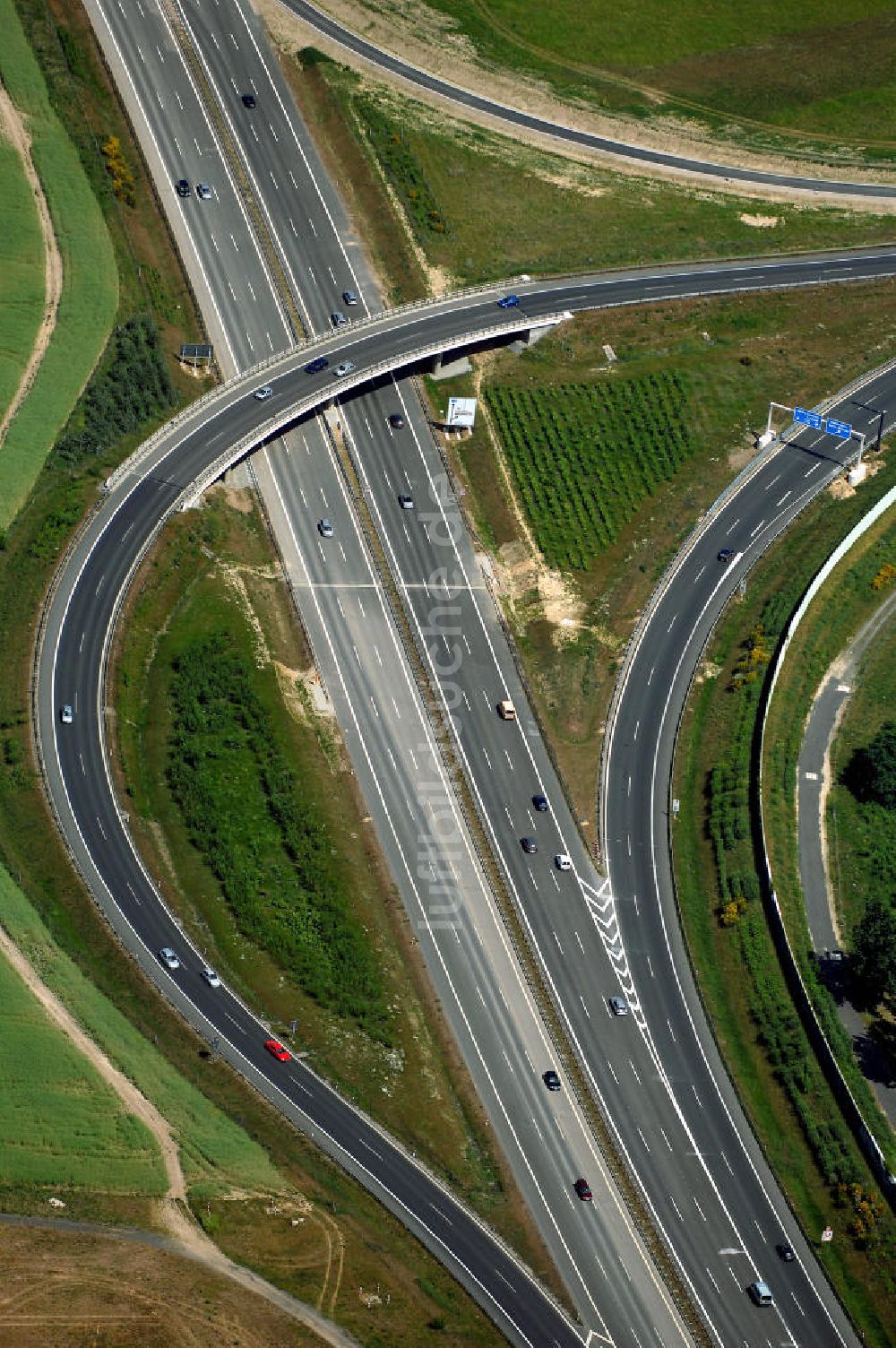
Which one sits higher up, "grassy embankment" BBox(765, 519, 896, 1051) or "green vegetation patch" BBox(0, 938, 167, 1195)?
"grassy embankment" BBox(765, 519, 896, 1051)

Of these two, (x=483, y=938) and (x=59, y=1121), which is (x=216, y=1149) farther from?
(x=483, y=938)

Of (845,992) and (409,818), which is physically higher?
(409,818)

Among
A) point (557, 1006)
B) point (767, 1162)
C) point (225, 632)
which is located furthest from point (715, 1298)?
point (225, 632)

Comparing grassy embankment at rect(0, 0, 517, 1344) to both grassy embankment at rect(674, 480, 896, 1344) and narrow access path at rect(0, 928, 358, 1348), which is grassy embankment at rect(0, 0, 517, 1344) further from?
grassy embankment at rect(674, 480, 896, 1344)

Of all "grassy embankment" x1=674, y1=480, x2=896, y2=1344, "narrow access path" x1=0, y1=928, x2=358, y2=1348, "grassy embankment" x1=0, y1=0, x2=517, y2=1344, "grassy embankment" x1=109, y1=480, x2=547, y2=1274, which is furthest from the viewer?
"grassy embankment" x1=109, y1=480, x2=547, y2=1274

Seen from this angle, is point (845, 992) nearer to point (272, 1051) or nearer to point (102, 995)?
point (272, 1051)

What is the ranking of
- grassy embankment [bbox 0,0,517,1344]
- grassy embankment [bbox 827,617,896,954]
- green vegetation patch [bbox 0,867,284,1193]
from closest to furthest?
1. grassy embankment [bbox 0,0,517,1344]
2. green vegetation patch [bbox 0,867,284,1193]
3. grassy embankment [bbox 827,617,896,954]

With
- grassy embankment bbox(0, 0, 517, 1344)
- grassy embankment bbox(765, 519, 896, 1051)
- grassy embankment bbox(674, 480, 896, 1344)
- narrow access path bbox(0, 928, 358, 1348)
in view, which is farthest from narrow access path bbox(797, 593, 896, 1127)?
narrow access path bbox(0, 928, 358, 1348)
